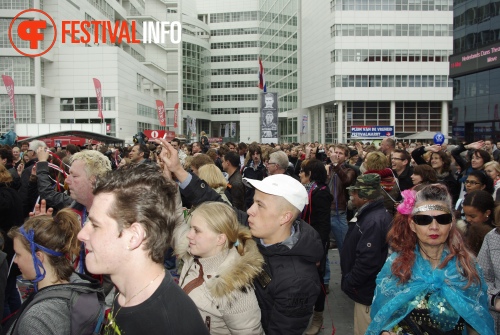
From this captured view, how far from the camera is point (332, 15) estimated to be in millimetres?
56719

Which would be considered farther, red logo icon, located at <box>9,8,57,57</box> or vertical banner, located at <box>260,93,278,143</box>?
red logo icon, located at <box>9,8,57,57</box>

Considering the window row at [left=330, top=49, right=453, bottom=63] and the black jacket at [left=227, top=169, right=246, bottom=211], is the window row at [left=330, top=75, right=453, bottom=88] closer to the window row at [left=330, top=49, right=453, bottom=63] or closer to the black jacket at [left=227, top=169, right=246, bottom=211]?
the window row at [left=330, top=49, right=453, bottom=63]

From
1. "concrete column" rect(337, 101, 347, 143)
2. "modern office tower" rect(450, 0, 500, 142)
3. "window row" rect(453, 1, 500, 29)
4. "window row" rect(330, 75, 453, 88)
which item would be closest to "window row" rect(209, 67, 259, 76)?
"window row" rect(330, 75, 453, 88)

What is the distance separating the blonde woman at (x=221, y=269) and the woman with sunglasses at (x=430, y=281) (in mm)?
→ 888

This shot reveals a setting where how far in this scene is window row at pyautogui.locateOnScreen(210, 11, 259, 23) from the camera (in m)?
103

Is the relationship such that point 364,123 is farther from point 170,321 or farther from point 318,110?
point 170,321

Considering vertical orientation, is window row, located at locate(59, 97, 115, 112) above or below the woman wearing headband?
above

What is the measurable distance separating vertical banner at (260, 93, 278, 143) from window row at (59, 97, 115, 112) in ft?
109

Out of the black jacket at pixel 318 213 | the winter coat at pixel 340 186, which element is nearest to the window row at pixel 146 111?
the winter coat at pixel 340 186

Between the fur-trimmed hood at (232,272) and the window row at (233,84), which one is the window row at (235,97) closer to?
the window row at (233,84)

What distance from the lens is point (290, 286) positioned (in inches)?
114

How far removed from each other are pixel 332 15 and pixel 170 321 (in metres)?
59.3

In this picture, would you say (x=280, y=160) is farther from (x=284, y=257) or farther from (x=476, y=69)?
(x=476, y=69)

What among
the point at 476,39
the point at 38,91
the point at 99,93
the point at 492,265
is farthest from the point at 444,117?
the point at 492,265
